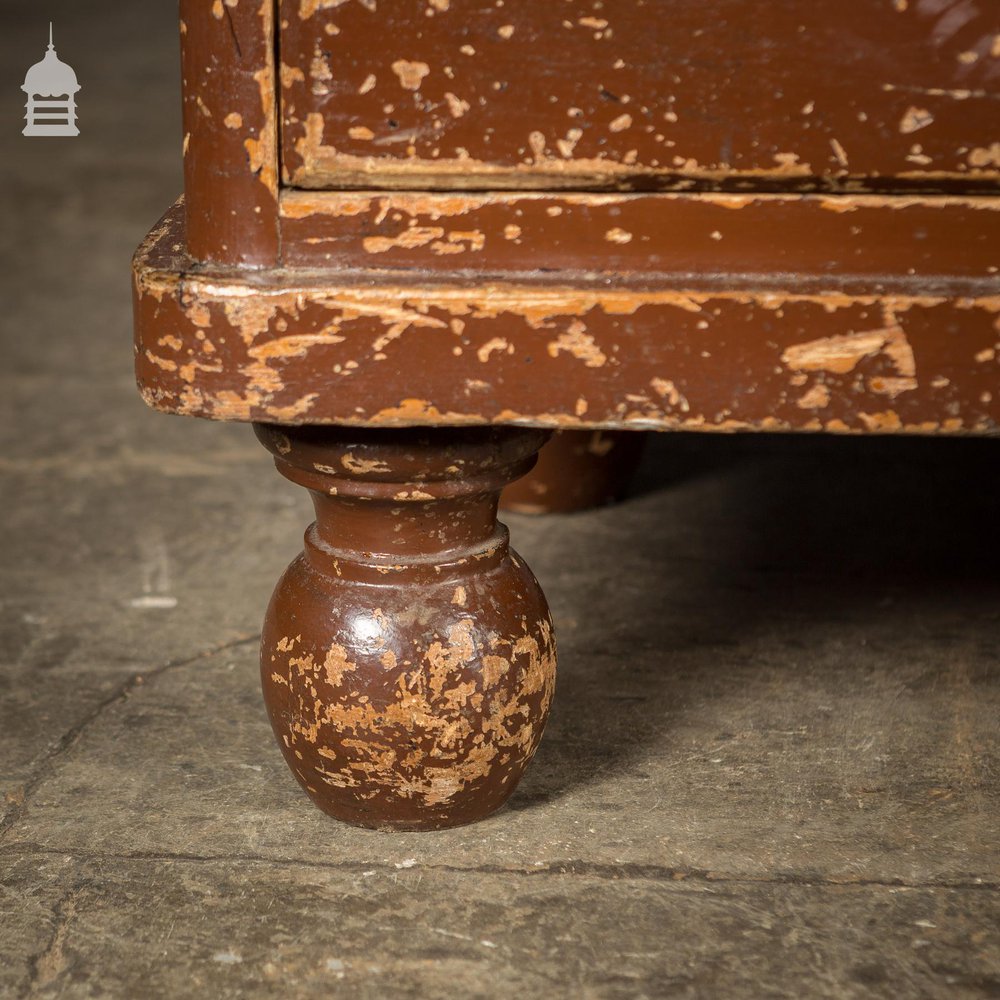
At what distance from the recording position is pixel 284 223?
39.0 inches

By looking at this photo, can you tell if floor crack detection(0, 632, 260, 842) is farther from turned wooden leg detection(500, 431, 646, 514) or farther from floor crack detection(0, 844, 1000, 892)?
turned wooden leg detection(500, 431, 646, 514)

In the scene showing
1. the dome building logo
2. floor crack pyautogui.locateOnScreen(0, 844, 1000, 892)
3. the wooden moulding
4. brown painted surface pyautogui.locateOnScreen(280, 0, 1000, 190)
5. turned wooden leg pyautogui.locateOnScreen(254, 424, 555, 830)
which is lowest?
the dome building logo

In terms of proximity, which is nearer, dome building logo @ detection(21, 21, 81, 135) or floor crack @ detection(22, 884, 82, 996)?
floor crack @ detection(22, 884, 82, 996)

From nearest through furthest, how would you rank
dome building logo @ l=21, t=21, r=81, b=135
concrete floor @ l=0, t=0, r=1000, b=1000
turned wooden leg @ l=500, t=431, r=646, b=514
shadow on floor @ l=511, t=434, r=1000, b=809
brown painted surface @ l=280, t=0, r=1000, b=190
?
brown painted surface @ l=280, t=0, r=1000, b=190
concrete floor @ l=0, t=0, r=1000, b=1000
shadow on floor @ l=511, t=434, r=1000, b=809
turned wooden leg @ l=500, t=431, r=646, b=514
dome building logo @ l=21, t=21, r=81, b=135

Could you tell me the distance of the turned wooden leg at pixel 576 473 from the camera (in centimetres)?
197

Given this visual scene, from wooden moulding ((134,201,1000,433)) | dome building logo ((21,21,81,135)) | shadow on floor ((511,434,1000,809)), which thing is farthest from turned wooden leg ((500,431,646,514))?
dome building logo ((21,21,81,135))

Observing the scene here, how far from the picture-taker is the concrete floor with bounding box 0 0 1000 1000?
3.50 feet

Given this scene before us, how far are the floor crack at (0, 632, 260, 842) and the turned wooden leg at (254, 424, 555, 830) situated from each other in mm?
275

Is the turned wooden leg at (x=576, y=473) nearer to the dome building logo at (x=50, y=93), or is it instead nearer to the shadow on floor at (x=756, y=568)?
the shadow on floor at (x=756, y=568)

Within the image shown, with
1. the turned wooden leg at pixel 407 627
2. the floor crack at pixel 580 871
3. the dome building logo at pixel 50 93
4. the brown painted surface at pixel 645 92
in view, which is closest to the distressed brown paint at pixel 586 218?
the brown painted surface at pixel 645 92

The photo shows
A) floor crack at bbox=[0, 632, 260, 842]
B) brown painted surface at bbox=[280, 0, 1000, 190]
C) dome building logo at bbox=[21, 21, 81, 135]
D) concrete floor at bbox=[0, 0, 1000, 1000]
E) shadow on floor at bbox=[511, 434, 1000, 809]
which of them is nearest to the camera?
brown painted surface at bbox=[280, 0, 1000, 190]

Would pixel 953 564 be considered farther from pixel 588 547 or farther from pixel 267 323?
pixel 267 323

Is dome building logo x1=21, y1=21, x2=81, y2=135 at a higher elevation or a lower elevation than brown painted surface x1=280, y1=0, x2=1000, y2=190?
lower

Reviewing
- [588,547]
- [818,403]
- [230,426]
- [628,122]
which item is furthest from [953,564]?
[230,426]
